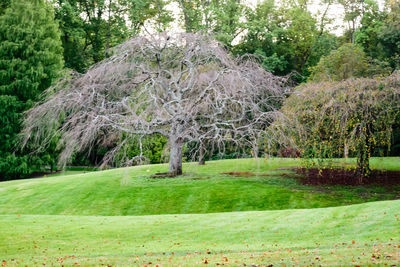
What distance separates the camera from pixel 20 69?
26.1 m

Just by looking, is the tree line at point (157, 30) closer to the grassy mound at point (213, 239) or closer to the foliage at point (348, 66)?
the foliage at point (348, 66)

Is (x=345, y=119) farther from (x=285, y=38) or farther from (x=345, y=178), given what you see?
(x=285, y=38)

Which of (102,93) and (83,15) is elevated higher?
(83,15)

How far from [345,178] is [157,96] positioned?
825 centimetres

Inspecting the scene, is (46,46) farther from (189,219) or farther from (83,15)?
(189,219)

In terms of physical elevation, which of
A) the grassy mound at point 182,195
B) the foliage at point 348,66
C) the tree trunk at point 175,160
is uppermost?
the foliage at point 348,66

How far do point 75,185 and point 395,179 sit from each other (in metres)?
13.0

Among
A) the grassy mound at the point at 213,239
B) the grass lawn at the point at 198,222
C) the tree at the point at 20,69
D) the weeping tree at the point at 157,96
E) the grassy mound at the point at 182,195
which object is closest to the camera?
the grassy mound at the point at 213,239

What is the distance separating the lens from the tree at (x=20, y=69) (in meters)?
25.4

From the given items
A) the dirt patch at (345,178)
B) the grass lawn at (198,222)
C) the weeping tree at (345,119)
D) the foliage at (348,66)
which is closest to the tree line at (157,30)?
the foliage at (348,66)

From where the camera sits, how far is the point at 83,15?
36.1 meters

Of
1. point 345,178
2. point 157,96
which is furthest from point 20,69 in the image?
point 345,178

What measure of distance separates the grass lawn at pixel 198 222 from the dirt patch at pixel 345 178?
62cm

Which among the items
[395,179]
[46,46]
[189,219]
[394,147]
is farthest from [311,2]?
[189,219]
